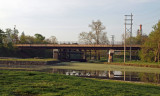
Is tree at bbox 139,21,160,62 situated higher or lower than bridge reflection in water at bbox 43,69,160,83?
higher

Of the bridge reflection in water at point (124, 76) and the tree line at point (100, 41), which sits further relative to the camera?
the tree line at point (100, 41)

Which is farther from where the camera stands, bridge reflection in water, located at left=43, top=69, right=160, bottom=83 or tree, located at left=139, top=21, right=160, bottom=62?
tree, located at left=139, top=21, right=160, bottom=62

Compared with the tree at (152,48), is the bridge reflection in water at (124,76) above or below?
below

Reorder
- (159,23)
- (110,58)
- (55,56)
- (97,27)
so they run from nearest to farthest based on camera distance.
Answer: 1. (159,23)
2. (110,58)
3. (55,56)
4. (97,27)

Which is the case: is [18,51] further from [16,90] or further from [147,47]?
[16,90]

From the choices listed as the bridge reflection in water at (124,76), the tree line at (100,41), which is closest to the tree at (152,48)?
the tree line at (100,41)

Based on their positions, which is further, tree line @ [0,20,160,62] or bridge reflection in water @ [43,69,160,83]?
tree line @ [0,20,160,62]

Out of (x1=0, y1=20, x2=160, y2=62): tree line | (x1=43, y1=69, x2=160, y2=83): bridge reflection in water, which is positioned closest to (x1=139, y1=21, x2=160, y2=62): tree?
(x1=0, y1=20, x2=160, y2=62): tree line

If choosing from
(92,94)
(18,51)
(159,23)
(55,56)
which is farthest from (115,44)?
(92,94)

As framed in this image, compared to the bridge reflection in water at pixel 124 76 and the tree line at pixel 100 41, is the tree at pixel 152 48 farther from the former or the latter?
the bridge reflection in water at pixel 124 76

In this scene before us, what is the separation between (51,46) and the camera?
68438mm

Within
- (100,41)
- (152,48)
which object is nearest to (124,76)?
(152,48)

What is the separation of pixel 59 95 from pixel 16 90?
2721mm

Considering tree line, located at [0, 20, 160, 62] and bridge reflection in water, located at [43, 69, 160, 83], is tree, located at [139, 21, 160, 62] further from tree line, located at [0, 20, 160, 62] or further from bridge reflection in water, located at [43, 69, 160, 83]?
bridge reflection in water, located at [43, 69, 160, 83]
